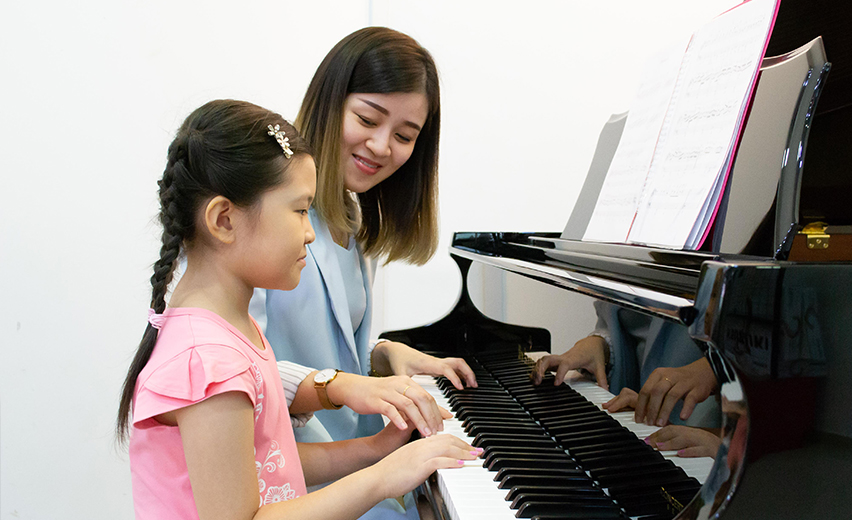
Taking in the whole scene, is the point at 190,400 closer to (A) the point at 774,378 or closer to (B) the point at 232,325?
(B) the point at 232,325

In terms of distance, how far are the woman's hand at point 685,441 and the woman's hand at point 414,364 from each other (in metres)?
0.55

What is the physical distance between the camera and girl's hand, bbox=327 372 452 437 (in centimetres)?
106

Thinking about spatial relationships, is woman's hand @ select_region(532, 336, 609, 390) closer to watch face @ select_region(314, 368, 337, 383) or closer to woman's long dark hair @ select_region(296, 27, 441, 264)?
watch face @ select_region(314, 368, 337, 383)

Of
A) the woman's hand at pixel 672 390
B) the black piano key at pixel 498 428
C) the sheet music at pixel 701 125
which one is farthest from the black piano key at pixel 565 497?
the sheet music at pixel 701 125

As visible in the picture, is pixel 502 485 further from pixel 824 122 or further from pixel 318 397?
pixel 824 122

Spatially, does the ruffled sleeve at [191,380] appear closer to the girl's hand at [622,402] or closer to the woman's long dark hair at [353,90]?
the girl's hand at [622,402]

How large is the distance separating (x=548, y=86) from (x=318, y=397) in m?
2.08

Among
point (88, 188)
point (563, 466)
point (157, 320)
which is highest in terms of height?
point (88, 188)

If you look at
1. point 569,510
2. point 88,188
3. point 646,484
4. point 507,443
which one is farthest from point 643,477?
point 88,188

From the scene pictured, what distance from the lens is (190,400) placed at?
789 mm

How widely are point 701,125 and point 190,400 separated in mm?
944

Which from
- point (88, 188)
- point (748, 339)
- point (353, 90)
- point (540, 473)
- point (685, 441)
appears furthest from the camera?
point (88, 188)

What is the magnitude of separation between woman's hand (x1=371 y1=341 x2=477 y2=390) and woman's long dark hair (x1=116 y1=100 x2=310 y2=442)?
2.05 feet

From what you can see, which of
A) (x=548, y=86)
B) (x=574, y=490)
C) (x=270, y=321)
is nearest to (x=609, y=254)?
(x=574, y=490)
